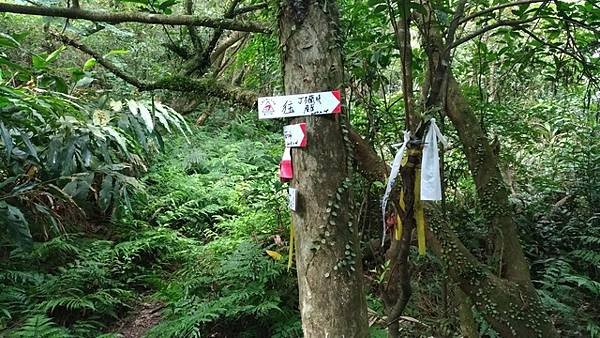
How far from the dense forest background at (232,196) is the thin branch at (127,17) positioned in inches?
2.3

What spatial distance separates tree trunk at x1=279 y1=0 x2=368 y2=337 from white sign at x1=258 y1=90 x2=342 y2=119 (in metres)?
0.03

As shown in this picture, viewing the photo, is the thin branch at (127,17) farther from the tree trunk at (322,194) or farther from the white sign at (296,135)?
the white sign at (296,135)

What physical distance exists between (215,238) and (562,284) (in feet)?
10.1

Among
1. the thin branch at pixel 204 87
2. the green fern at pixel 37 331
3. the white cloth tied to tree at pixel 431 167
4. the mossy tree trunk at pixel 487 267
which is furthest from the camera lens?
the thin branch at pixel 204 87

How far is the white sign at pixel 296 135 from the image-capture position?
1.84 metres

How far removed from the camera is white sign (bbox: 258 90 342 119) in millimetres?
1825

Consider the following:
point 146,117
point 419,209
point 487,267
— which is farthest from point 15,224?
point 487,267

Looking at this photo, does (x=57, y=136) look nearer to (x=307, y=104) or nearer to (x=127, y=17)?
(x=127, y=17)

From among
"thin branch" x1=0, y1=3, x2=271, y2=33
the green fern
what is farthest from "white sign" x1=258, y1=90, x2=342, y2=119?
the green fern

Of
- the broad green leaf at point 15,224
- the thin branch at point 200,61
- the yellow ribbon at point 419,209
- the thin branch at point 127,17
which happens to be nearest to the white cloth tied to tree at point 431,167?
the yellow ribbon at point 419,209

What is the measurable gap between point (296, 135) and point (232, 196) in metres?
3.76

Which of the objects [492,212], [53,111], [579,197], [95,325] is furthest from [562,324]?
[53,111]

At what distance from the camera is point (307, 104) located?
1.85 meters

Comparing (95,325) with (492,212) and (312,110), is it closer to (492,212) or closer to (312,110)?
(312,110)
